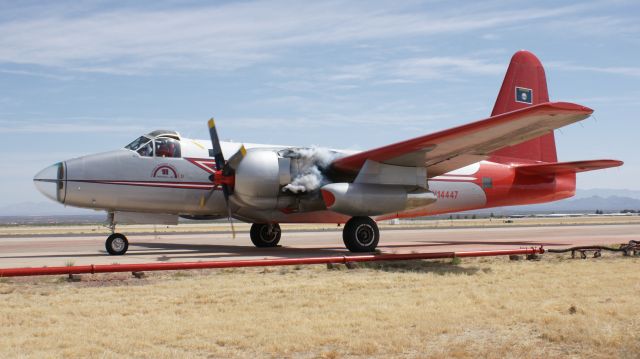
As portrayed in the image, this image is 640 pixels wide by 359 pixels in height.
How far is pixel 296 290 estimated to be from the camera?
485 inches

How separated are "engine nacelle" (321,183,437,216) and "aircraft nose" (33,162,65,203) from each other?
26.6 feet

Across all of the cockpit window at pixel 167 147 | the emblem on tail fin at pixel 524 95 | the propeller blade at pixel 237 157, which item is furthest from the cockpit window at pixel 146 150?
the emblem on tail fin at pixel 524 95

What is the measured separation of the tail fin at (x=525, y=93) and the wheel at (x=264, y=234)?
9.90 metres

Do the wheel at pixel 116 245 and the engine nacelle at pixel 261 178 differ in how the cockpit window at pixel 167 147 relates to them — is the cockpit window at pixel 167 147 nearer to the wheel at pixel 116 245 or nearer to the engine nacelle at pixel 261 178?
the engine nacelle at pixel 261 178

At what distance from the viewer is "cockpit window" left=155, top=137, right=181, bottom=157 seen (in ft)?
70.4

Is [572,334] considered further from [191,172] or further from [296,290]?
[191,172]

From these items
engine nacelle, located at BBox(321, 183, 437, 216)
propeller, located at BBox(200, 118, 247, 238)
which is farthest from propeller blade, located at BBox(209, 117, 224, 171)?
engine nacelle, located at BBox(321, 183, 437, 216)

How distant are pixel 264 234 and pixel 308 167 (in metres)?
4.87

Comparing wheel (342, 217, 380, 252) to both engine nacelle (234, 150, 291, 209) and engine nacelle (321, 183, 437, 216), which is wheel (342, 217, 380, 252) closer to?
engine nacelle (321, 183, 437, 216)

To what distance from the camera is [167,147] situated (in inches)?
851

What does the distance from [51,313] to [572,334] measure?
7.63 m

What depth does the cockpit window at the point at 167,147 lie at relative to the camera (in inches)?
845

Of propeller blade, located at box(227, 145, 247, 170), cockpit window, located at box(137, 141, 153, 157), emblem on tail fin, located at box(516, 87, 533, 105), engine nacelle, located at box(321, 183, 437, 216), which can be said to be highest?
emblem on tail fin, located at box(516, 87, 533, 105)

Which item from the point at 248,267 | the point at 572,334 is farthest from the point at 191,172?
the point at 572,334
